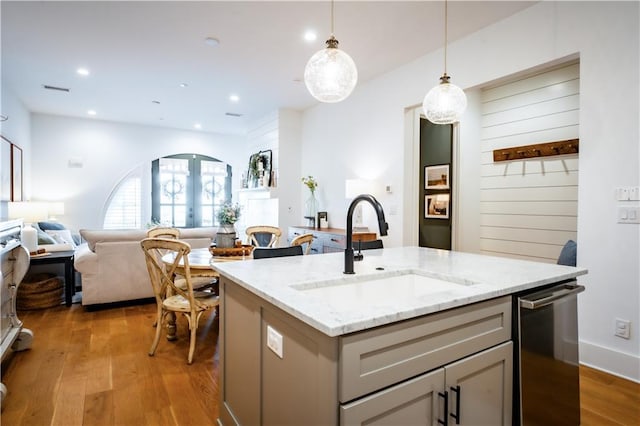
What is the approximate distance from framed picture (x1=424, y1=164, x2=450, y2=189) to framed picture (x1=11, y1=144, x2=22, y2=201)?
233 inches

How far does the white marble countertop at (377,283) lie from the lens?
1.05 m

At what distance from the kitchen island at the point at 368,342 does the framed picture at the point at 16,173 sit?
521 cm

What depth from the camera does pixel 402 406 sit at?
1.11 metres

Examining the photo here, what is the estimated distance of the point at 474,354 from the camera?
1312mm

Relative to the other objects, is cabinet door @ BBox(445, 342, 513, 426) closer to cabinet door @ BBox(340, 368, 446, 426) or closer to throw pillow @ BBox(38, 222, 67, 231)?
cabinet door @ BBox(340, 368, 446, 426)

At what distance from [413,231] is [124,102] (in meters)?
4.97

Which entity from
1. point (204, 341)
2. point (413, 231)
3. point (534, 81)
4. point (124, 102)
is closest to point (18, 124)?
point (124, 102)

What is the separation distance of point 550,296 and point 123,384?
2544mm

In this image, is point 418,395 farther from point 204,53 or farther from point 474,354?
point 204,53

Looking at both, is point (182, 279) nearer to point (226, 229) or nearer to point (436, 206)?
point (226, 229)

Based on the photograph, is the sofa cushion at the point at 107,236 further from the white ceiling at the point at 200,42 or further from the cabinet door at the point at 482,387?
the cabinet door at the point at 482,387

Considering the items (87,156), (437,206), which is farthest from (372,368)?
(87,156)

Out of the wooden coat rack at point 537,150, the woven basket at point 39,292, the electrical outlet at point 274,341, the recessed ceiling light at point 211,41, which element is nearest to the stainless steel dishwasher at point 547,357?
the electrical outlet at point 274,341

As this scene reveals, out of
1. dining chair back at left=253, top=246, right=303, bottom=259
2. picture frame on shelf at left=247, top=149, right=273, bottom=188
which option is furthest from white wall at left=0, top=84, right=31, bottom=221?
dining chair back at left=253, top=246, right=303, bottom=259
